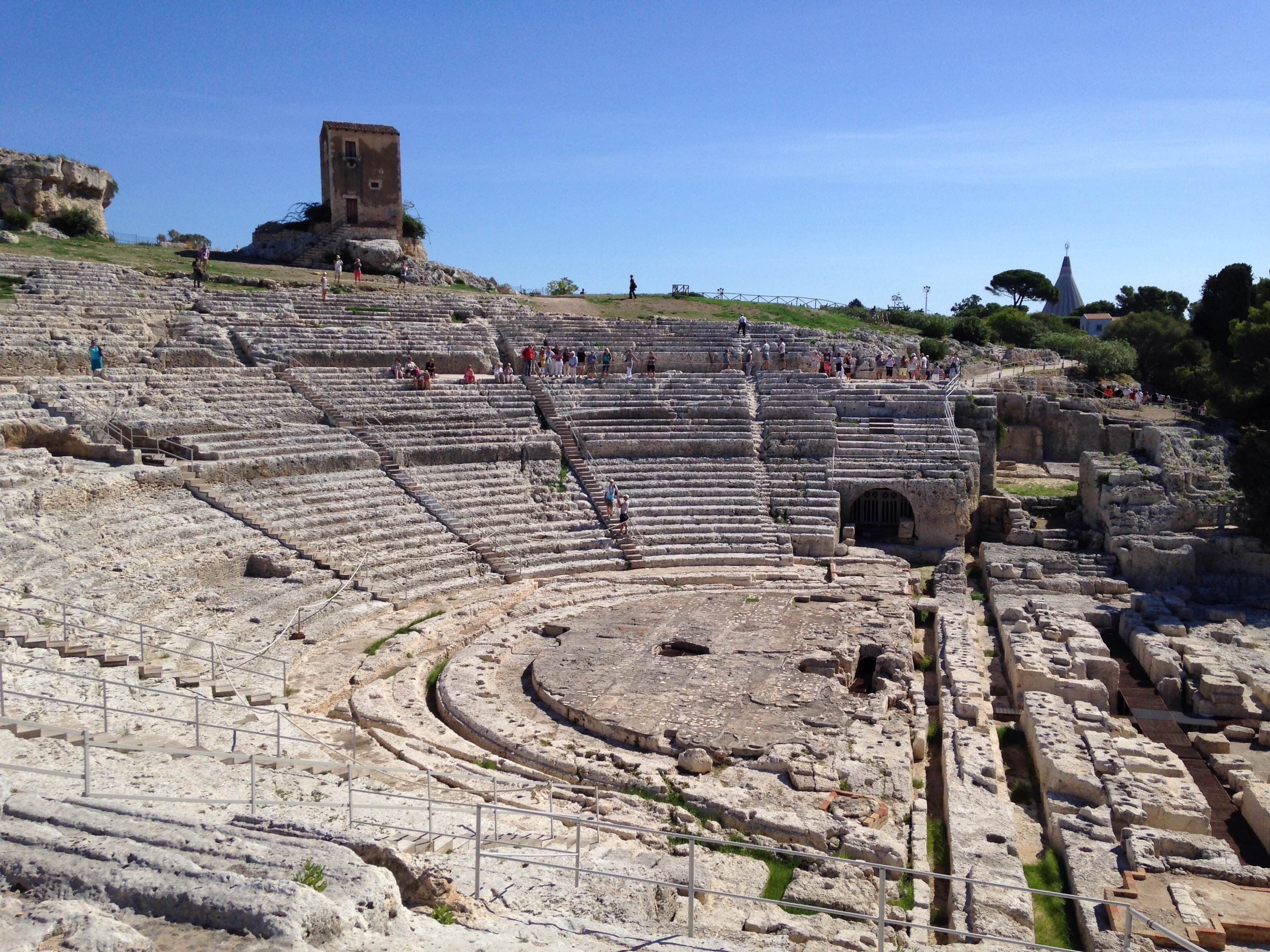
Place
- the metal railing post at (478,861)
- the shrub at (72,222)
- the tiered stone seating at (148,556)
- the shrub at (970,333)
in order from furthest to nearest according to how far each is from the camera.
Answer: the shrub at (970,333)
the shrub at (72,222)
the tiered stone seating at (148,556)
the metal railing post at (478,861)

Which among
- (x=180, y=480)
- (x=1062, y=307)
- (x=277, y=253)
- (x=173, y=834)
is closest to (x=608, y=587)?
(x=180, y=480)

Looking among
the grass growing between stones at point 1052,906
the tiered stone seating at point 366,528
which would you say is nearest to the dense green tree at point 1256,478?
the grass growing between stones at point 1052,906

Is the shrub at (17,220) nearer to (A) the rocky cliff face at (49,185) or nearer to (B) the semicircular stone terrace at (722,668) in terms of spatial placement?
(A) the rocky cliff face at (49,185)

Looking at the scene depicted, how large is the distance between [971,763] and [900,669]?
8.89 ft

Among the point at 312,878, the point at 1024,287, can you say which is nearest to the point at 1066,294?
the point at 1024,287

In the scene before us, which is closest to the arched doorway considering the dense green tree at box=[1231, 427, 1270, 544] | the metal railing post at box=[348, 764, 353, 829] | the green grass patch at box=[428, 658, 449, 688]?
the dense green tree at box=[1231, 427, 1270, 544]

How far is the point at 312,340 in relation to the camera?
2342 centimetres

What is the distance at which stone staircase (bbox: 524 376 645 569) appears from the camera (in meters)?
19.0

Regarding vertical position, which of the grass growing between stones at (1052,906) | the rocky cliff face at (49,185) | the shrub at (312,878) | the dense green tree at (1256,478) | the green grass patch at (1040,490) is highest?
the rocky cliff face at (49,185)

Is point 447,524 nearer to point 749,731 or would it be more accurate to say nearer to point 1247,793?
point 749,731

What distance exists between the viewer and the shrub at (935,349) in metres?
31.7

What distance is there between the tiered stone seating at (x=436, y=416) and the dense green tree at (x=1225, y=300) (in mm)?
21261

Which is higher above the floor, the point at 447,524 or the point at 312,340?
the point at 312,340

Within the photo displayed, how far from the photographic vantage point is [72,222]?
30844 mm
